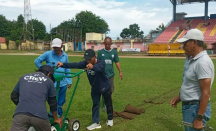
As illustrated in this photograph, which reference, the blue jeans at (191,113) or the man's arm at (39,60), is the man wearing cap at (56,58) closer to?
the man's arm at (39,60)

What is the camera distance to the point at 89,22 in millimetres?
89125

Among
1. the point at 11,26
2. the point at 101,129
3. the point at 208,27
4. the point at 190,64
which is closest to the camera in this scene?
the point at 190,64

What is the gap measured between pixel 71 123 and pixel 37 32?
92.0m

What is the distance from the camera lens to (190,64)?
10.2 feet

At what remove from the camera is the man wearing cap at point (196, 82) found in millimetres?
2871

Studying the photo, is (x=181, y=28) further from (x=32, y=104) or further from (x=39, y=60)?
(x=32, y=104)

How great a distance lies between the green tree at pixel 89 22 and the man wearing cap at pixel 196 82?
86.1 metres

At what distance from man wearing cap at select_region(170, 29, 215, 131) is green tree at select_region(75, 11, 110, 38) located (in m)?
86.1

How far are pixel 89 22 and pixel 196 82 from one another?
88.2m

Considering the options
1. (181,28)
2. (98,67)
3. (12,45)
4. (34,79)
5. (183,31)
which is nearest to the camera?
(34,79)

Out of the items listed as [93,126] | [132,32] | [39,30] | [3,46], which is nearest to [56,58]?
[93,126]

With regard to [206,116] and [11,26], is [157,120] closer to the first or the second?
[206,116]

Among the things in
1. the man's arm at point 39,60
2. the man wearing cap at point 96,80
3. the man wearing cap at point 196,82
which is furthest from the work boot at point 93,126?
the man wearing cap at point 196,82

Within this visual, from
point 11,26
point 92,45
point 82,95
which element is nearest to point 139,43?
point 92,45
